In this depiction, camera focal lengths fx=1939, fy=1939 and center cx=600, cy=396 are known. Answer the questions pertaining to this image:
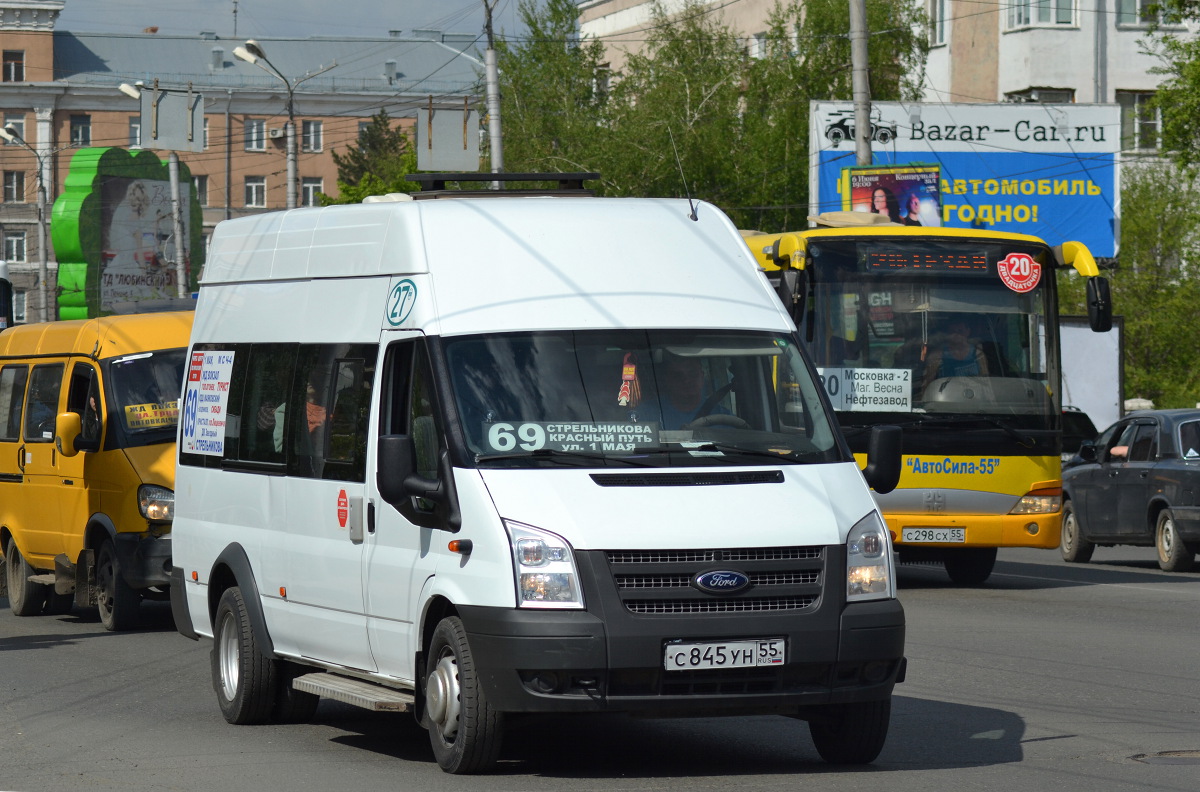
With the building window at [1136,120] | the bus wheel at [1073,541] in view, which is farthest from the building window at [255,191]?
the bus wheel at [1073,541]

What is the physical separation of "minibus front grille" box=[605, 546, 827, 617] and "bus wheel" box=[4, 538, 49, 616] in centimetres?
1016

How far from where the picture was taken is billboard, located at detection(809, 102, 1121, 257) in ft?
136

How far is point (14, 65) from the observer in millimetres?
99812

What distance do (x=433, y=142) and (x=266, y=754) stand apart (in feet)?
86.3

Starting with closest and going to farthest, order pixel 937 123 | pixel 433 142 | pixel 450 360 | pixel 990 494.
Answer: pixel 450 360
pixel 990 494
pixel 433 142
pixel 937 123

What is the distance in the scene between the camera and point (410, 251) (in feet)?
27.6

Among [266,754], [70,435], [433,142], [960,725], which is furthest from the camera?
[433,142]

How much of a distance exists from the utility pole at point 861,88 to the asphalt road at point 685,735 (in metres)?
16.8

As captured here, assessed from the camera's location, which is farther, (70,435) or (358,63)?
(358,63)

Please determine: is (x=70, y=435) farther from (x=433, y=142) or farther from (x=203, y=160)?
(x=203, y=160)

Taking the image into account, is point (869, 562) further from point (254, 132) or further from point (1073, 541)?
point (254, 132)

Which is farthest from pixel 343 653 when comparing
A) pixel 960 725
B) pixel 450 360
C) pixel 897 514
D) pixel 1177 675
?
pixel 897 514

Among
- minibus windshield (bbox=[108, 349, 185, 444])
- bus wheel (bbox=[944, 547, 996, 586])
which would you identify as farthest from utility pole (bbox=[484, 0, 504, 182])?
minibus windshield (bbox=[108, 349, 185, 444])

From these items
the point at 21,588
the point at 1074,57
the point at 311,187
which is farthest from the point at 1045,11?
the point at 311,187
